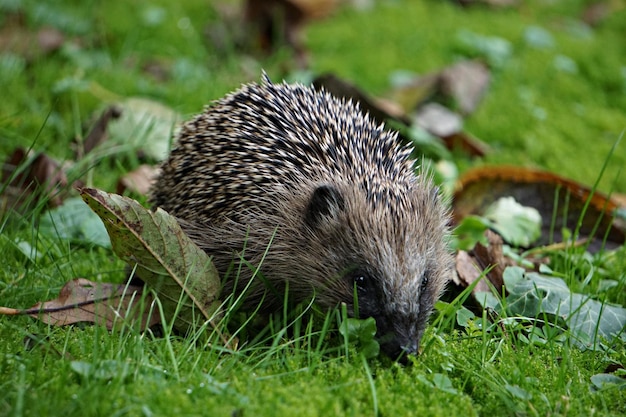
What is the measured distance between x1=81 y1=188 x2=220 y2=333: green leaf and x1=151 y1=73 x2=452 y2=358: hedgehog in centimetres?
22

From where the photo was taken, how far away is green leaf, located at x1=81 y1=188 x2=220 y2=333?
13.0 ft

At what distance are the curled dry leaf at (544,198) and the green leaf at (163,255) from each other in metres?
2.80

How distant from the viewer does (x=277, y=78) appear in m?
8.64

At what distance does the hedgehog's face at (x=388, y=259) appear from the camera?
392cm

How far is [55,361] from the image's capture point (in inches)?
133

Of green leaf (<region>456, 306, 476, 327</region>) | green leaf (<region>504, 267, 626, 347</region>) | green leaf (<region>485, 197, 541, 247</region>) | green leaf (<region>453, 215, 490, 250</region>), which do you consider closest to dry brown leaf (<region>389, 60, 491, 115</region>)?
green leaf (<region>485, 197, 541, 247</region>)

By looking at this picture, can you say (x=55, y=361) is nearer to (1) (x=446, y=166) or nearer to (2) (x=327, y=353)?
(2) (x=327, y=353)

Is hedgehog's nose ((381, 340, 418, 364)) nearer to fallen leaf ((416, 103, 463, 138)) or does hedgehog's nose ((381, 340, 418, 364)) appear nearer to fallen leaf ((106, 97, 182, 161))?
fallen leaf ((106, 97, 182, 161))

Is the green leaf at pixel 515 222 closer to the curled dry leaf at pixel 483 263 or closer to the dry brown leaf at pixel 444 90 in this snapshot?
the curled dry leaf at pixel 483 263

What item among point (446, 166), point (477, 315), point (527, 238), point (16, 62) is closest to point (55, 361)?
point (477, 315)

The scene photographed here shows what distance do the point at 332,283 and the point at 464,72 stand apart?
17.4 feet

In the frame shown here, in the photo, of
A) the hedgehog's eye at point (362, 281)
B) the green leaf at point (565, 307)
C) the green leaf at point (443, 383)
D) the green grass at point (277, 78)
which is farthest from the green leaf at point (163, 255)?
the green leaf at point (565, 307)

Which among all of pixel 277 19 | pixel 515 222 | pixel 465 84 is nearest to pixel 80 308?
pixel 515 222

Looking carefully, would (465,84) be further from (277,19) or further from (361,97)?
(277,19)
